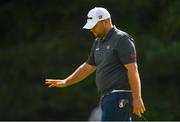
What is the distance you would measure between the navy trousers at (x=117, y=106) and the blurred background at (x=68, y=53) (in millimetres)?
8027

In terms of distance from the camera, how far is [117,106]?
6426 millimetres

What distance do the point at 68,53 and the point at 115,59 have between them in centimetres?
911

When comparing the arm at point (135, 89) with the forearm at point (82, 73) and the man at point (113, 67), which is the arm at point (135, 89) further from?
the forearm at point (82, 73)

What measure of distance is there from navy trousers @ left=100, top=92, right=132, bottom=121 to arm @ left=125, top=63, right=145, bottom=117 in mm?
193

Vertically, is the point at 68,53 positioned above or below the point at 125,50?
above

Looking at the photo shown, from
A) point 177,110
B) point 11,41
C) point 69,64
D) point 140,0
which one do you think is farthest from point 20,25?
point 177,110

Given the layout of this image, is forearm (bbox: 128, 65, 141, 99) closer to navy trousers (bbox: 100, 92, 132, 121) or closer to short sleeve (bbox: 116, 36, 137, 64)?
short sleeve (bbox: 116, 36, 137, 64)

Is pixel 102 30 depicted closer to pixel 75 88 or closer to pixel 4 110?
pixel 75 88

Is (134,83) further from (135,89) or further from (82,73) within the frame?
(82,73)

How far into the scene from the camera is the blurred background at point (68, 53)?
581 inches

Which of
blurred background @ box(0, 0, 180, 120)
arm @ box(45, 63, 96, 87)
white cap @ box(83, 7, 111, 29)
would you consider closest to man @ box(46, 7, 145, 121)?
white cap @ box(83, 7, 111, 29)

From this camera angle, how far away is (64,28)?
16.1 meters

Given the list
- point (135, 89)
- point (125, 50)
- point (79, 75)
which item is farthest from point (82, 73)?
point (135, 89)

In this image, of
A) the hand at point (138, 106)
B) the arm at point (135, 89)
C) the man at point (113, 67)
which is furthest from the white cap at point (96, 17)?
the hand at point (138, 106)
